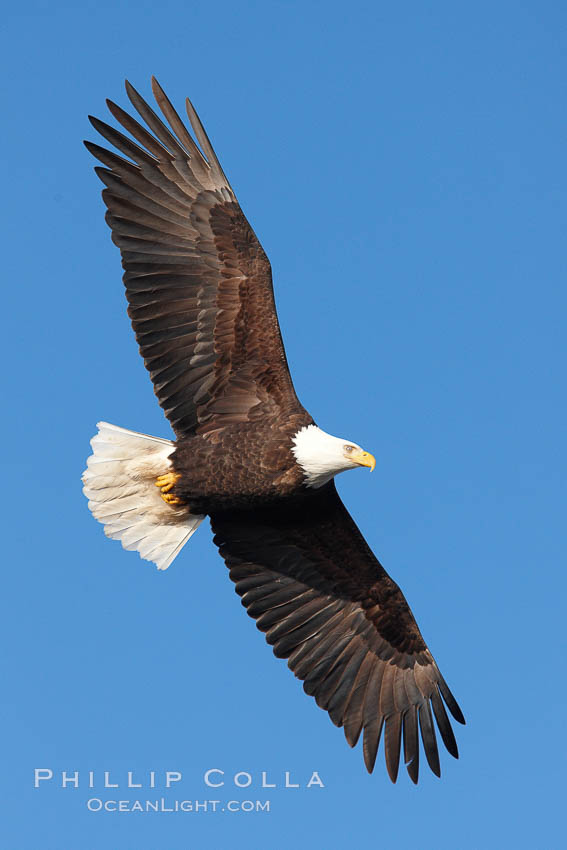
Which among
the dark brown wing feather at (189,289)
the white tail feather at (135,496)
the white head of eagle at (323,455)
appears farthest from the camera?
the white tail feather at (135,496)

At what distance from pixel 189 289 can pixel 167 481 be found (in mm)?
1433

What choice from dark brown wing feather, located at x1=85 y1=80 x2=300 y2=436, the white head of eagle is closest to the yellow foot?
dark brown wing feather, located at x1=85 y1=80 x2=300 y2=436

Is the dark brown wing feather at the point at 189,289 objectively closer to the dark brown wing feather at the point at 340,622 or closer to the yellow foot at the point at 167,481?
the yellow foot at the point at 167,481

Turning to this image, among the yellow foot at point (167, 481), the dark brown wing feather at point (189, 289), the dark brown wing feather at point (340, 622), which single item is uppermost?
the dark brown wing feather at point (189, 289)

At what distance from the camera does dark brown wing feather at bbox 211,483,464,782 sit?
1048 centimetres

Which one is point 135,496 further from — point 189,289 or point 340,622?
point 340,622

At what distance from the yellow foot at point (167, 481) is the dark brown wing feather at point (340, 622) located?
70 centimetres

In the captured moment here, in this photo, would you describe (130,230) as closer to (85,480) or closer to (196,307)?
(196,307)

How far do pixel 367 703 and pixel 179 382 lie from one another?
119 inches

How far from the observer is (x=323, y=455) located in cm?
942

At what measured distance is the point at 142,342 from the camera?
9766mm

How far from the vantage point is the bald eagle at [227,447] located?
9617 mm

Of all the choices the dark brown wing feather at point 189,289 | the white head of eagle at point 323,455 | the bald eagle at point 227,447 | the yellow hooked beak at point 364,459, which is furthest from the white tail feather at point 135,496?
the yellow hooked beak at point 364,459

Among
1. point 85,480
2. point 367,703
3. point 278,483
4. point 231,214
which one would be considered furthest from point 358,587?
point 231,214
